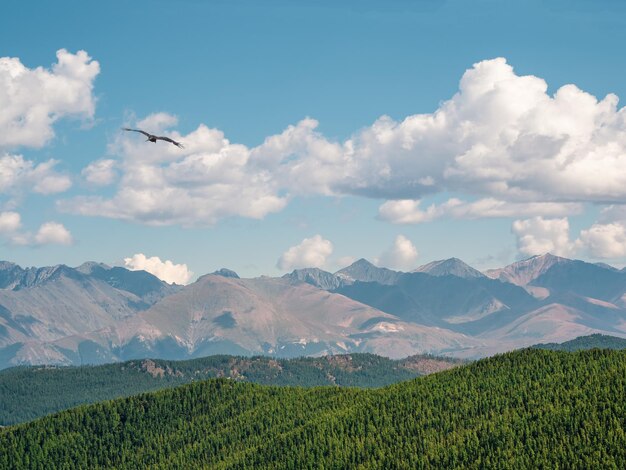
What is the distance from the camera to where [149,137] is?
169 meters
